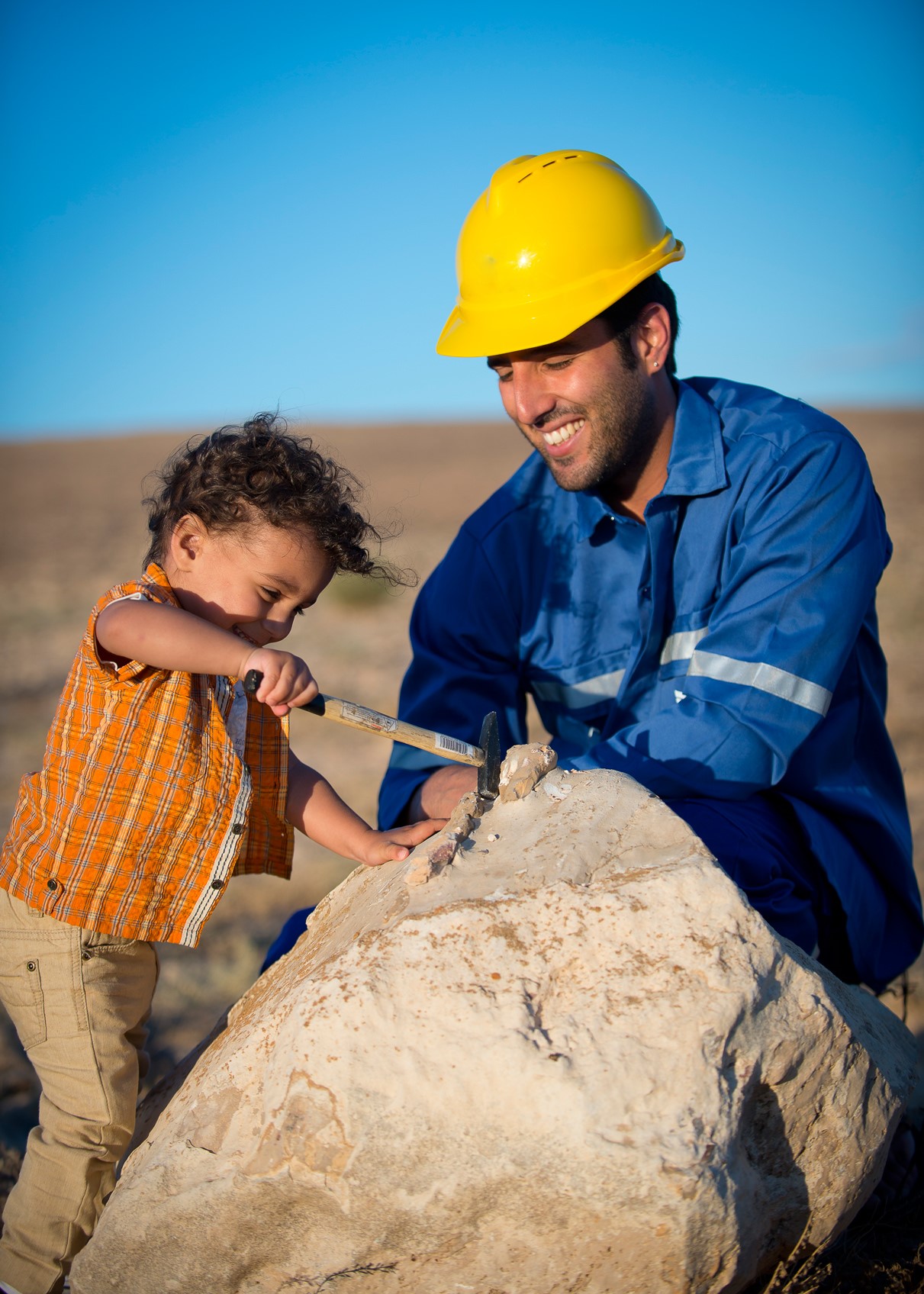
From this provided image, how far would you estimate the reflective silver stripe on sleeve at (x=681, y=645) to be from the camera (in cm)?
284

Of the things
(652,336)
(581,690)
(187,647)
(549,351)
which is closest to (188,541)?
(187,647)

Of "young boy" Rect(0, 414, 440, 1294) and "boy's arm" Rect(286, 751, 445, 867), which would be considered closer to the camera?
"young boy" Rect(0, 414, 440, 1294)

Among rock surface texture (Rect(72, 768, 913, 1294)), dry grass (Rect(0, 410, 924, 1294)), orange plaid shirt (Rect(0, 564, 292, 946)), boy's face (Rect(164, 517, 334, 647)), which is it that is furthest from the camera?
dry grass (Rect(0, 410, 924, 1294))

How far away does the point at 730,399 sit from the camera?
10.1ft

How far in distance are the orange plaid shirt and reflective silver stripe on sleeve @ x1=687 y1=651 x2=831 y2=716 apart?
125cm

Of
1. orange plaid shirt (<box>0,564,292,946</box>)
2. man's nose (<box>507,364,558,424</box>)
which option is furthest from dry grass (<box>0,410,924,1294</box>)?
orange plaid shirt (<box>0,564,292,946</box>)

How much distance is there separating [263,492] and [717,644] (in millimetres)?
1231

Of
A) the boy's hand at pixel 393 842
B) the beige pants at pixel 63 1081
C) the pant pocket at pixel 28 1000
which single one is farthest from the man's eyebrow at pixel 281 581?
the pant pocket at pixel 28 1000

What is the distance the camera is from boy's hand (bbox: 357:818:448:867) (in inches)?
93.4

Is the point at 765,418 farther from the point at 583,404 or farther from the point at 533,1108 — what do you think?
the point at 533,1108

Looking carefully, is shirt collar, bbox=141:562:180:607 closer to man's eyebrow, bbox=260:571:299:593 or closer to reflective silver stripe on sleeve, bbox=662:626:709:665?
man's eyebrow, bbox=260:571:299:593

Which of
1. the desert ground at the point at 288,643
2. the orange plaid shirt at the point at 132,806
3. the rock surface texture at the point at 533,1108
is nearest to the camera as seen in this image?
the rock surface texture at the point at 533,1108

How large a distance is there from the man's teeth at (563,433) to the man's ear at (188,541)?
1.16 m

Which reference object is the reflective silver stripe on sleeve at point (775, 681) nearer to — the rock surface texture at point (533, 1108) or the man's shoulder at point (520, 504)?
the rock surface texture at point (533, 1108)
